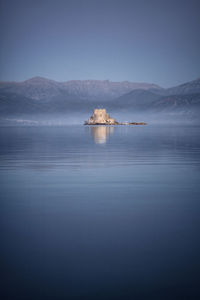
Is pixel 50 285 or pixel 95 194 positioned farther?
pixel 95 194

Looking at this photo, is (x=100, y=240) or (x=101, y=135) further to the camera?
(x=101, y=135)

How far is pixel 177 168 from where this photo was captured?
19125mm

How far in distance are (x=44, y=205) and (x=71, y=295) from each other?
559 centimetres

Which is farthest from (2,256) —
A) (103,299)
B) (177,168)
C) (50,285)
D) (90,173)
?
(177,168)

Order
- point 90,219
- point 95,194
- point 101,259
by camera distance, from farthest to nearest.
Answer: point 95,194, point 90,219, point 101,259

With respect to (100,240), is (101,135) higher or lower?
lower

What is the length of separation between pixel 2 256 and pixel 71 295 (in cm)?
197

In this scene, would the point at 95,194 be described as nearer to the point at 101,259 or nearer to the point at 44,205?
the point at 44,205

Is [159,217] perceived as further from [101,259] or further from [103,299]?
[103,299]

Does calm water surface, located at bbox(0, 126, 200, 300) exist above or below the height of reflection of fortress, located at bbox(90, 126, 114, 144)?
above

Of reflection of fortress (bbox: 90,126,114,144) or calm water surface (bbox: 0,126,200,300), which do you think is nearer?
calm water surface (bbox: 0,126,200,300)

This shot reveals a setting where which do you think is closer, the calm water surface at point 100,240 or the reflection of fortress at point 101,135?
the calm water surface at point 100,240

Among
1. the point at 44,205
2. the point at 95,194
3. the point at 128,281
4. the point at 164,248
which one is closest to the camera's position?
the point at 128,281

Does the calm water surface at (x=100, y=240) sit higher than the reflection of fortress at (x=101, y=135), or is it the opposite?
the calm water surface at (x=100, y=240)
